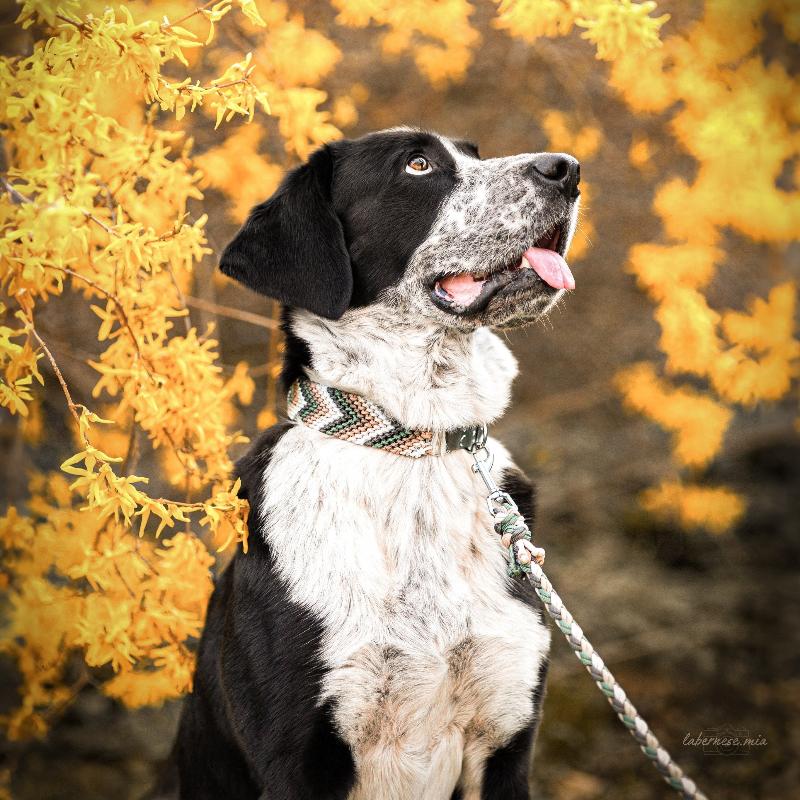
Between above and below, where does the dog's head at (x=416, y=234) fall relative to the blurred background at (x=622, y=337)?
above

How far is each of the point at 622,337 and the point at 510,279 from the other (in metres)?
2.43

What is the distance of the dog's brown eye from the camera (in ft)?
6.72

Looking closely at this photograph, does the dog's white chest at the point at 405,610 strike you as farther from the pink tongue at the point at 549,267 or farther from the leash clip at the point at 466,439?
the pink tongue at the point at 549,267

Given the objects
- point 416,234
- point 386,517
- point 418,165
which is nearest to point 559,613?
point 386,517

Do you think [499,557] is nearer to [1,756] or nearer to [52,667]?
[52,667]

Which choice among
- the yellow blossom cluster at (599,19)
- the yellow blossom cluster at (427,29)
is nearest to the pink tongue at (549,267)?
the yellow blossom cluster at (599,19)

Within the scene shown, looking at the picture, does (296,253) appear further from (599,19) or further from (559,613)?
(599,19)

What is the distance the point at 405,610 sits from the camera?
1724 millimetres

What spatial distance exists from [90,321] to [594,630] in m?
2.45

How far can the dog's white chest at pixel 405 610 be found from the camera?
168cm

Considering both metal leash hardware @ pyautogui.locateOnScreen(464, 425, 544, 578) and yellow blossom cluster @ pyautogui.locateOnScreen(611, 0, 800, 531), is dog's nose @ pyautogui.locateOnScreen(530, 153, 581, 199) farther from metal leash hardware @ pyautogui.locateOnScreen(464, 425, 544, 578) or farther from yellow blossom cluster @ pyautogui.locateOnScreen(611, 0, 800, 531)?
yellow blossom cluster @ pyautogui.locateOnScreen(611, 0, 800, 531)

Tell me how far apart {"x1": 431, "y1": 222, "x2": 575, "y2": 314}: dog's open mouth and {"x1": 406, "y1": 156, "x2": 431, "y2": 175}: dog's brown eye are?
27 centimetres

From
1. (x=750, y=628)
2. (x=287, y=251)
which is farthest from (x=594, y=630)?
(x=287, y=251)

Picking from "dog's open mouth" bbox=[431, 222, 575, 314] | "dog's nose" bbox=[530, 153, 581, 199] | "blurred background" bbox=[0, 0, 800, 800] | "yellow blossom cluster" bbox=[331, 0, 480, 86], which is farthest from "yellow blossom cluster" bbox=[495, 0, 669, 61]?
"dog's open mouth" bbox=[431, 222, 575, 314]
